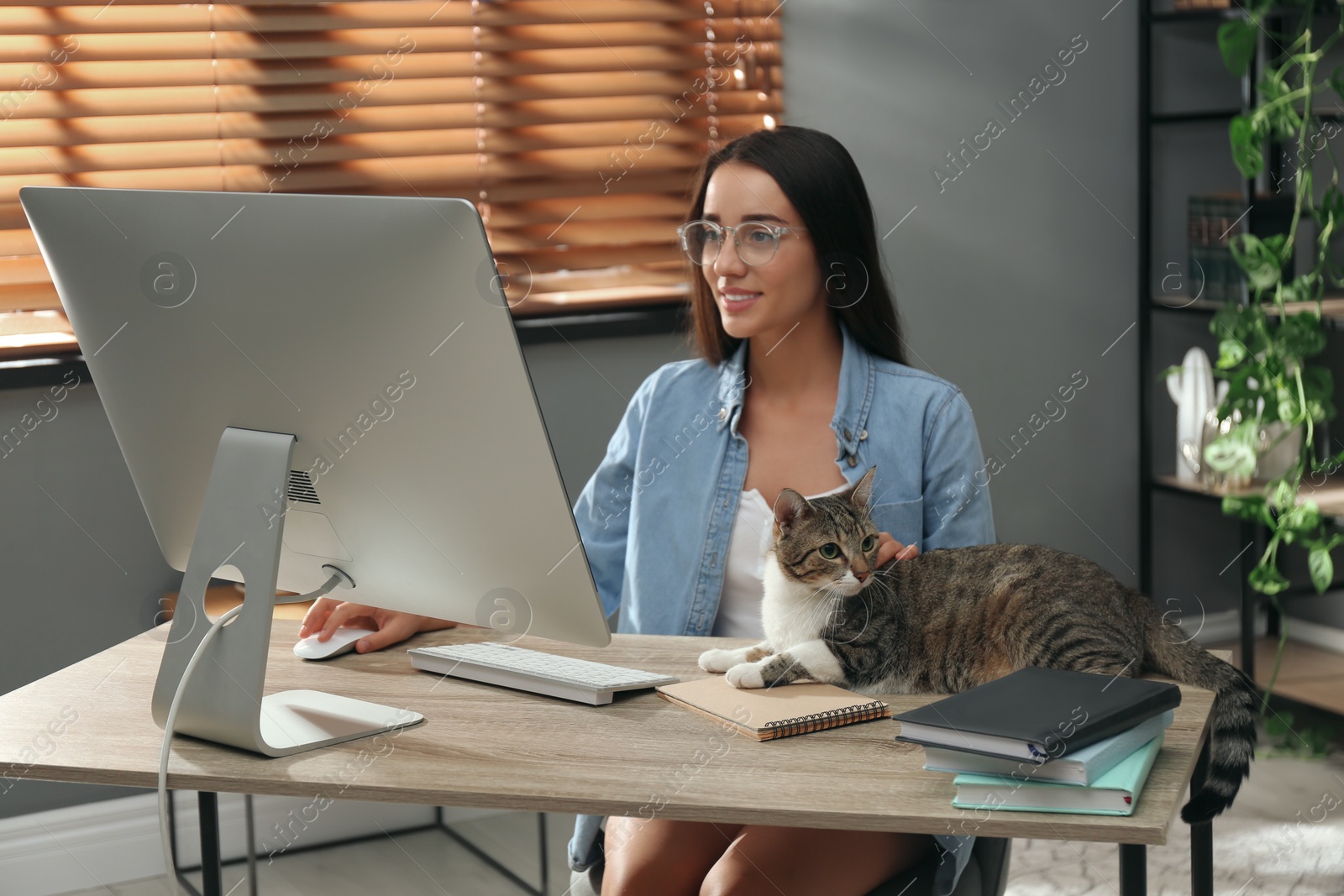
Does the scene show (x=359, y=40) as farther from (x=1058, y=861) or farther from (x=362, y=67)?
(x=1058, y=861)

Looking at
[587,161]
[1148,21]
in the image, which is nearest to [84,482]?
[587,161]

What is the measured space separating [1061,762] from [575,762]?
41 cm

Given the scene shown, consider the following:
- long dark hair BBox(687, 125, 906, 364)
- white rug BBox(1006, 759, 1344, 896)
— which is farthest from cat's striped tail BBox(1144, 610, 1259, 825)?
white rug BBox(1006, 759, 1344, 896)

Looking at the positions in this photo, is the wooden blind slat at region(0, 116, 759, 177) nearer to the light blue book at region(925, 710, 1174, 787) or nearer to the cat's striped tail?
the cat's striped tail

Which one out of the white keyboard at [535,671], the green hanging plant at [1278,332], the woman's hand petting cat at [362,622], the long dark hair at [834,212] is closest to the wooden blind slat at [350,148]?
the long dark hair at [834,212]

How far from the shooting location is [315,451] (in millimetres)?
1130

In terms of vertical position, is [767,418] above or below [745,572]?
above

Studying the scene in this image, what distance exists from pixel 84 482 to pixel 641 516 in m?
1.30

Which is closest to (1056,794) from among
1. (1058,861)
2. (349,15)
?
(1058,861)

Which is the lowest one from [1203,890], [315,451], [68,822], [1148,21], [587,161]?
[68,822]

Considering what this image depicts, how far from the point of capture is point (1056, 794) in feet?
3.12

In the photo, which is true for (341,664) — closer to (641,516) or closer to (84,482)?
(641,516)

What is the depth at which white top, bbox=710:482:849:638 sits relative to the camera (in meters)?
1.71

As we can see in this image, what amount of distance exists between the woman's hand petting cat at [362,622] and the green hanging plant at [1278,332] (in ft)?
7.20
